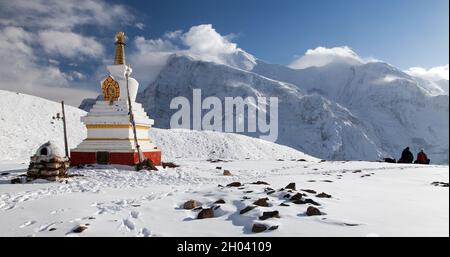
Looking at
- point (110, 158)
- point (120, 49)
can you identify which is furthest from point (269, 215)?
point (120, 49)

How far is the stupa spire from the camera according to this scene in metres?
21.2

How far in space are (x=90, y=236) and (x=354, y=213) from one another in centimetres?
487

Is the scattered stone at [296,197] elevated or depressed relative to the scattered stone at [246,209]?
elevated

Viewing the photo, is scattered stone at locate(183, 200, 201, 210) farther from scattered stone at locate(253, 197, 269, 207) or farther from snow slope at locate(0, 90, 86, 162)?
snow slope at locate(0, 90, 86, 162)

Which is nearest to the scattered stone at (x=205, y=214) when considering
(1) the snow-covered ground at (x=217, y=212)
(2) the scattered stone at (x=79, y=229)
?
(1) the snow-covered ground at (x=217, y=212)

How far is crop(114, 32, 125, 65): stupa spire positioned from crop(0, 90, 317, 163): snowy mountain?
14923 millimetres

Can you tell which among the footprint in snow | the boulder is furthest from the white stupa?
the boulder

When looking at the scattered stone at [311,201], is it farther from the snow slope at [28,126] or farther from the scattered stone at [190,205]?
the snow slope at [28,126]

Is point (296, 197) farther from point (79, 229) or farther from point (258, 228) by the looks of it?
point (79, 229)

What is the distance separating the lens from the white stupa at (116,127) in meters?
19.0

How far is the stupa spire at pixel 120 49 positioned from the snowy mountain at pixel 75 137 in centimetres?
1492

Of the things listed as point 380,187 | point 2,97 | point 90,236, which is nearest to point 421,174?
point 380,187

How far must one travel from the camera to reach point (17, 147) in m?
33.0
